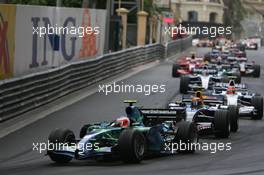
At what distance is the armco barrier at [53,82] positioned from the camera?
50.9 feet

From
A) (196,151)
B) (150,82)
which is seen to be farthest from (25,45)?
(150,82)

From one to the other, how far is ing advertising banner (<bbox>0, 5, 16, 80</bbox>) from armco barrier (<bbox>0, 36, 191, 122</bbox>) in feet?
1.13

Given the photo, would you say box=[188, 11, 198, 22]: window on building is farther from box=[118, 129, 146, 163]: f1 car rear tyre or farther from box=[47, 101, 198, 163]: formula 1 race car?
box=[118, 129, 146, 163]: f1 car rear tyre

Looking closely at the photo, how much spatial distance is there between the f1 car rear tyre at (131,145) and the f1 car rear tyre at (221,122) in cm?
306

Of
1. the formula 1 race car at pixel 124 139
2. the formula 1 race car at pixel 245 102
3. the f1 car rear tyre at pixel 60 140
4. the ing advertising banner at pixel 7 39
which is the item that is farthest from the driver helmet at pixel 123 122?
the formula 1 race car at pixel 245 102

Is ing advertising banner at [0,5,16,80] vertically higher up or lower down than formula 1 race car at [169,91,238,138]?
higher up

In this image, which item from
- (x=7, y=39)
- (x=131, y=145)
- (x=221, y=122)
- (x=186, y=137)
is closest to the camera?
(x=131, y=145)

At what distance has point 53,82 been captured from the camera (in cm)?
1931

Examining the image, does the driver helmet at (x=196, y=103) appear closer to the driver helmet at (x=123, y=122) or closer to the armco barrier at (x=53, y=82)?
the driver helmet at (x=123, y=122)

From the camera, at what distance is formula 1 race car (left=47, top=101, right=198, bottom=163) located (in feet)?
34.7

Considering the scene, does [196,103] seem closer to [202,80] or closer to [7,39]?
[7,39]

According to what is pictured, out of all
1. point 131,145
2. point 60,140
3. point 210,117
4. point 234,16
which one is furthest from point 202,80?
point 234,16

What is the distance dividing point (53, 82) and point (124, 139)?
9.12 m

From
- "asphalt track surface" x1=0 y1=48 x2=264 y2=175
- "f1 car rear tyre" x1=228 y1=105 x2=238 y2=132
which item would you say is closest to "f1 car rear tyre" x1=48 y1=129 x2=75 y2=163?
"asphalt track surface" x1=0 y1=48 x2=264 y2=175
